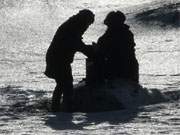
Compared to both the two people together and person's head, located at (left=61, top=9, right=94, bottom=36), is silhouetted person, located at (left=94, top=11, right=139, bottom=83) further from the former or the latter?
person's head, located at (left=61, top=9, right=94, bottom=36)

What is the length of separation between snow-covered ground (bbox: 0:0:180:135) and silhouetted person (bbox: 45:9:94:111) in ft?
1.47

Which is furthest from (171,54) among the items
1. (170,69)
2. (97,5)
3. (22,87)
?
(97,5)

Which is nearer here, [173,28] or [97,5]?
[173,28]

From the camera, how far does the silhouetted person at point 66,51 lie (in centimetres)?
1600

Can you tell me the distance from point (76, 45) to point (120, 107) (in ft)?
4.15

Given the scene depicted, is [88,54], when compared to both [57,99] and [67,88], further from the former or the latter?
[57,99]

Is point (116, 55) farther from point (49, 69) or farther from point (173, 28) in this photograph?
point (173, 28)

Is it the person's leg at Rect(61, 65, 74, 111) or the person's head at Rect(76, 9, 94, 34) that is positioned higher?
the person's head at Rect(76, 9, 94, 34)

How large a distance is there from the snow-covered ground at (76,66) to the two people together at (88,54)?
22.7 inches

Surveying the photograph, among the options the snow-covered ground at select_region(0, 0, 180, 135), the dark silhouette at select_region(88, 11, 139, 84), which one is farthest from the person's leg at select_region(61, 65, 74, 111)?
the dark silhouette at select_region(88, 11, 139, 84)

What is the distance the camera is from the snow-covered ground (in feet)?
47.3

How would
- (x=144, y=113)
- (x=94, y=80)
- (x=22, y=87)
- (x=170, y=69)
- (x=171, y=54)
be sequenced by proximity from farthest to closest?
(x=171, y=54)
(x=170, y=69)
(x=22, y=87)
(x=94, y=80)
(x=144, y=113)

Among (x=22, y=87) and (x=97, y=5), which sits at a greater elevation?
(x=97, y=5)

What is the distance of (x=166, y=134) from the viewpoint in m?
13.0
